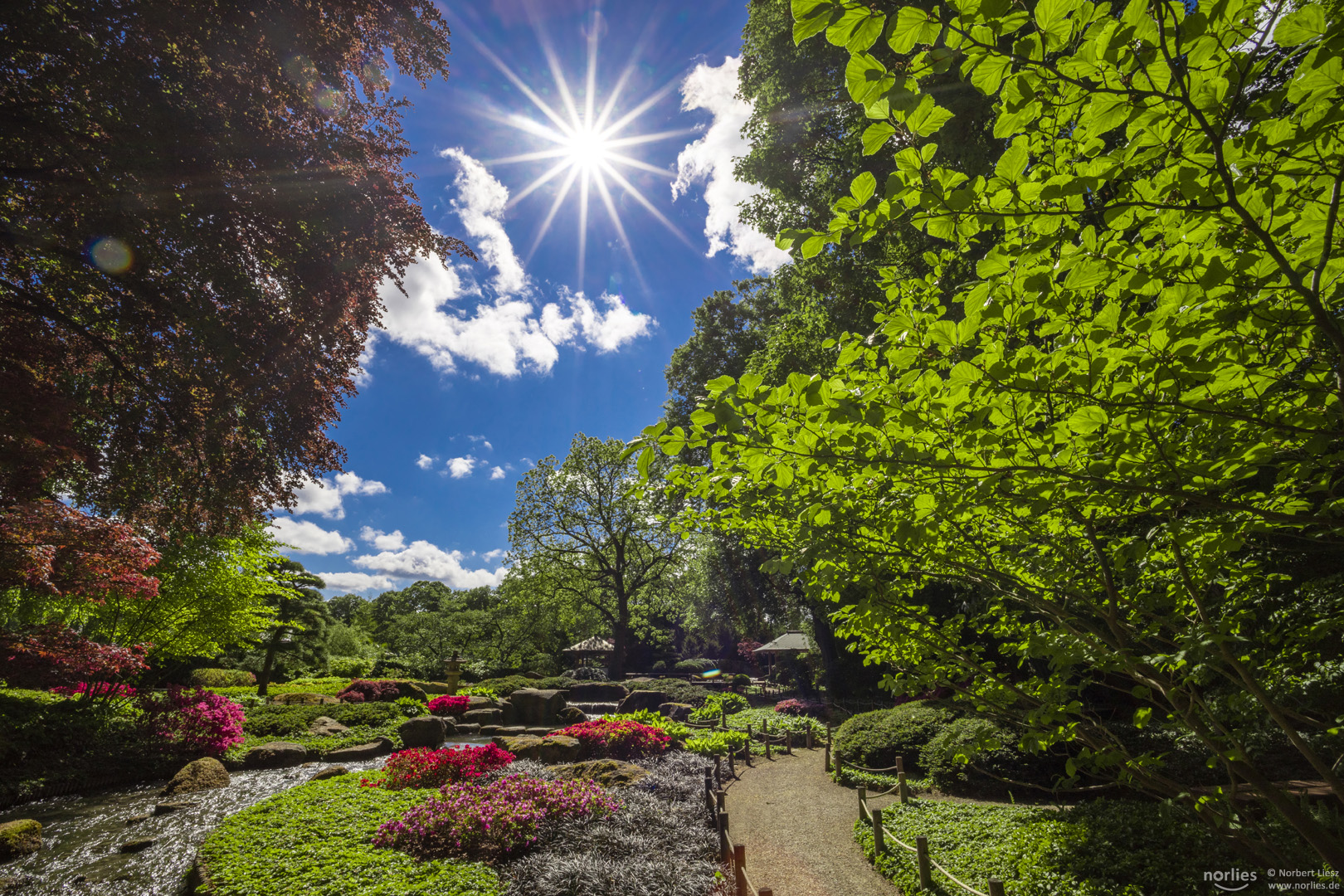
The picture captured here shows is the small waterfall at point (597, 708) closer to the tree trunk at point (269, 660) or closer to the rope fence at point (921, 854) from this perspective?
the tree trunk at point (269, 660)

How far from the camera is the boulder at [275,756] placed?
12.1 metres

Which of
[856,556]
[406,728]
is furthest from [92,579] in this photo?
[856,556]

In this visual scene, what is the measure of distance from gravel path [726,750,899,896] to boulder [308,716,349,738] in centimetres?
1151

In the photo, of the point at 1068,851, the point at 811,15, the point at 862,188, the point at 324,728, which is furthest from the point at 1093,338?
the point at 324,728

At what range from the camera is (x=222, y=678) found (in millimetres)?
23438

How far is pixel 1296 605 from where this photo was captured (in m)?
5.21

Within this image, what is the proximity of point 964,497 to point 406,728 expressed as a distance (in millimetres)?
16050

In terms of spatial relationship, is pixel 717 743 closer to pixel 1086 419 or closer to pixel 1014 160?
pixel 1086 419

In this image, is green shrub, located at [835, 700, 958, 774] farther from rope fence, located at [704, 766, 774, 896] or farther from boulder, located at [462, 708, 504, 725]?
boulder, located at [462, 708, 504, 725]

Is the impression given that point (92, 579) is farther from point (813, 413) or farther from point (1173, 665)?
point (1173, 665)

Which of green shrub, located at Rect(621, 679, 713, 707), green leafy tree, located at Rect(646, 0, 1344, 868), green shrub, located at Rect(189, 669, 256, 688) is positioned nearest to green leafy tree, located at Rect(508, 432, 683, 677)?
green shrub, located at Rect(621, 679, 713, 707)

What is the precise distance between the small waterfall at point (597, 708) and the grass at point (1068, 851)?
15397 millimetres

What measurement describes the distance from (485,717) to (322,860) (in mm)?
13096

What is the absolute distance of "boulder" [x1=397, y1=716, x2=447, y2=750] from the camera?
45.3 ft
